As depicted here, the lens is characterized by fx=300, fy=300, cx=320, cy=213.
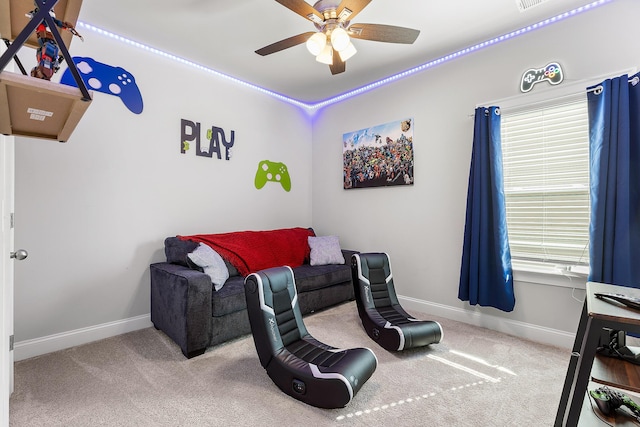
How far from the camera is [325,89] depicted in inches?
156

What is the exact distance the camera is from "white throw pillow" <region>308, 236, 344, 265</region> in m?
3.64

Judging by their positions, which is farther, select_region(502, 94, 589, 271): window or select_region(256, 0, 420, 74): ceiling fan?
select_region(502, 94, 589, 271): window

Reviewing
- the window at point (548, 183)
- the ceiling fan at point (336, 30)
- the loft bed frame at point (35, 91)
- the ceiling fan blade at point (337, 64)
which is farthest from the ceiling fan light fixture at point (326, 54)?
the window at point (548, 183)

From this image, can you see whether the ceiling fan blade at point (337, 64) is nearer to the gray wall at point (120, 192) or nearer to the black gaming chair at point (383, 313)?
the gray wall at point (120, 192)

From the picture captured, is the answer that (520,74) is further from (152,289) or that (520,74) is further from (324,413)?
(152,289)

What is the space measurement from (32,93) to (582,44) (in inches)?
135

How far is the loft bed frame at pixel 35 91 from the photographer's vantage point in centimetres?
69

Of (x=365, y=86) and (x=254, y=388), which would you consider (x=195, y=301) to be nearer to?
(x=254, y=388)

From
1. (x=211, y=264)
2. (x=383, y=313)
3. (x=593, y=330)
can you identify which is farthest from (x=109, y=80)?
(x=593, y=330)

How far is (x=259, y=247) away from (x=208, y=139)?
1345mm

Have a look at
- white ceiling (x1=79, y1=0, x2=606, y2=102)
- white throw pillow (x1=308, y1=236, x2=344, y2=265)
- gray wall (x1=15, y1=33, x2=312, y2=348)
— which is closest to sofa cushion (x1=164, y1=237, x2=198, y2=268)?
gray wall (x1=15, y1=33, x2=312, y2=348)

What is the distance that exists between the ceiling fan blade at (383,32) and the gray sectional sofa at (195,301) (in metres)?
2.15

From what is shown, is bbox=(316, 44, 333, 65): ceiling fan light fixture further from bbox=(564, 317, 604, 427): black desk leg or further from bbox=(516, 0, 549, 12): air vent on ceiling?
bbox=(564, 317, 604, 427): black desk leg

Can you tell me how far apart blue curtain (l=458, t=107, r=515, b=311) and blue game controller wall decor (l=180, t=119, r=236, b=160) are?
2.65 m
